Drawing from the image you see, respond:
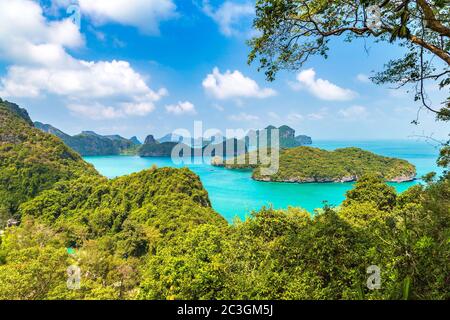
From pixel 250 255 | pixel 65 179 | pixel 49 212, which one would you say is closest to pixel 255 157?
pixel 65 179

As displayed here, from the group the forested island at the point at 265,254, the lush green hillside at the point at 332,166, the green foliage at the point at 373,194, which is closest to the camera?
the forested island at the point at 265,254

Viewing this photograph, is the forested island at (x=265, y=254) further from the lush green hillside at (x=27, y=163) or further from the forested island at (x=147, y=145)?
the forested island at (x=147, y=145)

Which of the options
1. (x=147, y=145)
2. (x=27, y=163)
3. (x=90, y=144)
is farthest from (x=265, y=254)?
(x=90, y=144)

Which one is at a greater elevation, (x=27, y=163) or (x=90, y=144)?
(x=90, y=144)

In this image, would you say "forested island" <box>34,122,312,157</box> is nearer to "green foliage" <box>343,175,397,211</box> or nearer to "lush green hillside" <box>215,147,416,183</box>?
"lush green hillside" <box>215,147,416,183</box>

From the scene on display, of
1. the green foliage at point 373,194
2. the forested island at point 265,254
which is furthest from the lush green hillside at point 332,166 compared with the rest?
the green foliage at point 373,194

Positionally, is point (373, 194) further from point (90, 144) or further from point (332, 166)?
point (90, 144)
